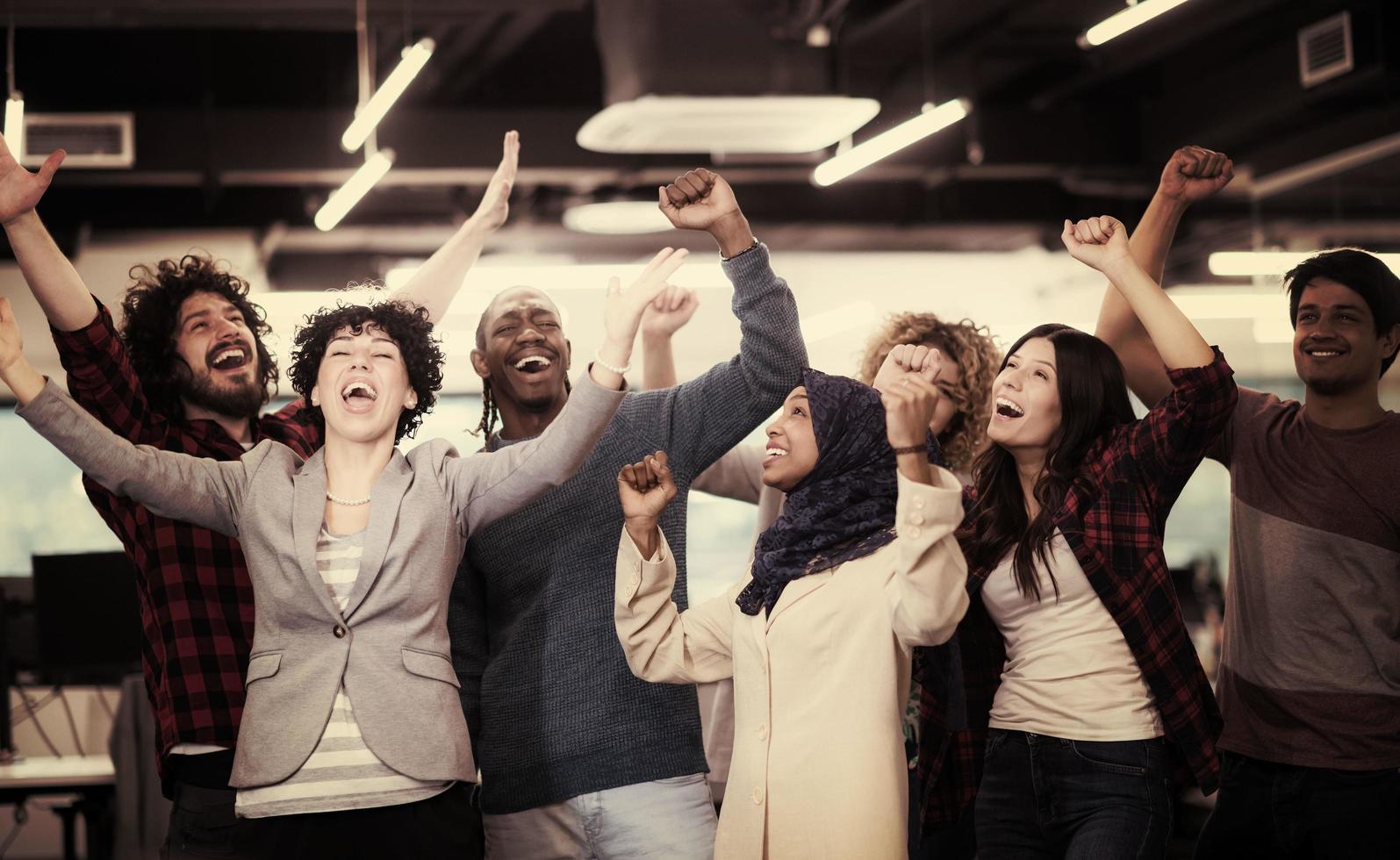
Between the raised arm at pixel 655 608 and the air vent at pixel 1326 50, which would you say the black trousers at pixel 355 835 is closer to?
the raised arm at pixel 655 608

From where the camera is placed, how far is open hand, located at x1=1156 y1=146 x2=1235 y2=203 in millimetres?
2689

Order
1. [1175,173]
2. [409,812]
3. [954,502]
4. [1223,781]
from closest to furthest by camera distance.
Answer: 1. [954,502]
2. [409,812]
3. [1175,173]
4. [1223,781]

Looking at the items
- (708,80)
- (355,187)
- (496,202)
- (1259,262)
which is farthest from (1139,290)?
(1259,262)

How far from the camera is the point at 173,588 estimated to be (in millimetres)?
2674

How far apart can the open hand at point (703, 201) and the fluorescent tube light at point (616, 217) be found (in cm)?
585

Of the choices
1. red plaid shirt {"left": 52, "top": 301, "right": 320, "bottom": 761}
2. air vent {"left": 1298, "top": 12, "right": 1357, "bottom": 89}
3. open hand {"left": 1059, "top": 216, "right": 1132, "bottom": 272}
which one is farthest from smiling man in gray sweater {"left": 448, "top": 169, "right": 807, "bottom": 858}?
air vent {"left": 1298, "top": 12, "right": 1357, "bottom": 89}

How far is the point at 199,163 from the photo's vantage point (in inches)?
340

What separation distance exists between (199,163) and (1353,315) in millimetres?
7338

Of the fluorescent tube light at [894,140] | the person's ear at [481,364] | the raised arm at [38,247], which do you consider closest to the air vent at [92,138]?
the fluorescent tube light at [894,140]

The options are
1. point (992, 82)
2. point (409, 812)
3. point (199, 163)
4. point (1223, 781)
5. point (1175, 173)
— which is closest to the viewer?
point (409, 812)

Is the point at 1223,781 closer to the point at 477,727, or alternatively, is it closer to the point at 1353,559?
the point at 1353,559

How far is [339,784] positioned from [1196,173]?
191cm

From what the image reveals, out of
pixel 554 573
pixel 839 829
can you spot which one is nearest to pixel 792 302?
pixel 554 573

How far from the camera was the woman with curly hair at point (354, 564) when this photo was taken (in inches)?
88.4
